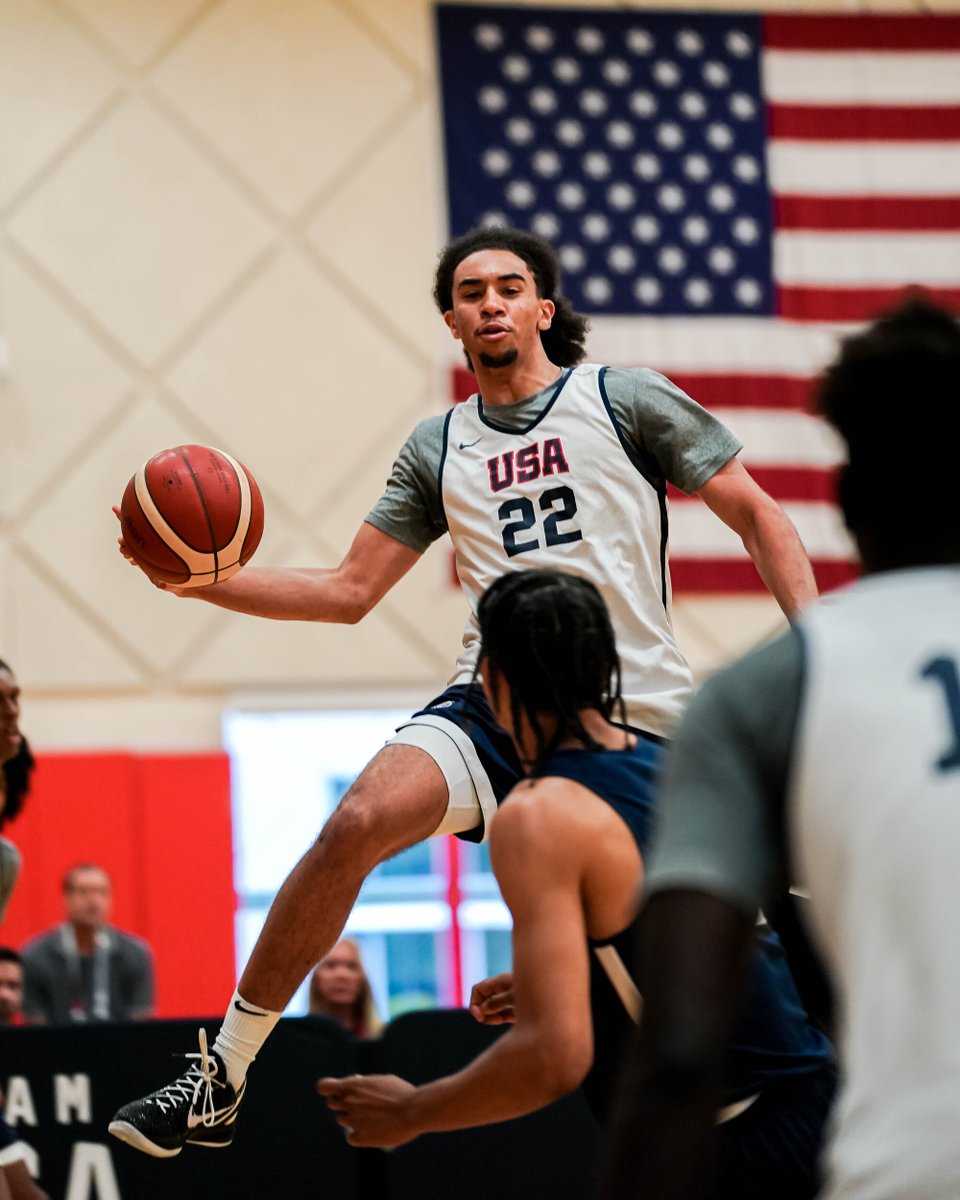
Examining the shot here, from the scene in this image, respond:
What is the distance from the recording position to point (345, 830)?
3621mm

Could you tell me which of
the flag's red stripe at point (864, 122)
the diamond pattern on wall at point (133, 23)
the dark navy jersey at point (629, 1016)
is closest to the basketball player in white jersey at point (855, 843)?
the dark navy jersey at point (629, 1016)

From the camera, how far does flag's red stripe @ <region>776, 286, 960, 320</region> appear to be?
10.3m

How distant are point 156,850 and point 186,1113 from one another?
18.4ft

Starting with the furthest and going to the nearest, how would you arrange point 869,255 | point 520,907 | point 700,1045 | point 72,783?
point 869,255
point 72,783
point 520,907
point 700,1045

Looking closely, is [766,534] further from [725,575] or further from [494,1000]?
[725,575]

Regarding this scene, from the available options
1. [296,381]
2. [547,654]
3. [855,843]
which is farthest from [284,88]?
[855,843]

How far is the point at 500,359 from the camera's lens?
163 inches

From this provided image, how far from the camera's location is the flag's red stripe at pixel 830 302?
1034cm

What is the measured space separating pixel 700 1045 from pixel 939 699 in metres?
0.32

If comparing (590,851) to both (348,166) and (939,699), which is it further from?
(348,166)

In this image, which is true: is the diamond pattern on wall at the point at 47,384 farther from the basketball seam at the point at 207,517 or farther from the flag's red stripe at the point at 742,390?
the basketball seam at the point at 207,517

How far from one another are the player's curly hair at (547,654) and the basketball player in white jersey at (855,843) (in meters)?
1.05

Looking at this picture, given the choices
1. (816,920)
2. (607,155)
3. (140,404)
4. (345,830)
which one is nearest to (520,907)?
(816,920)

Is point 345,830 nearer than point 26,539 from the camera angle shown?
Yes
